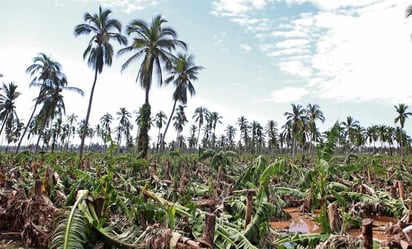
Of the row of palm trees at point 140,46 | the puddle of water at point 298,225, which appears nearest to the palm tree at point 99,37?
the row of palm trees at point 140,46

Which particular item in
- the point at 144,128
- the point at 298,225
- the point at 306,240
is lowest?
the point at 298,225

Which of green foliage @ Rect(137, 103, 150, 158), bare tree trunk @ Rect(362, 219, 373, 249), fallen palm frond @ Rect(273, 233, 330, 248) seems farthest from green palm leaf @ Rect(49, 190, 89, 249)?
green foliage @ Rect(137, 103, 150, 158)

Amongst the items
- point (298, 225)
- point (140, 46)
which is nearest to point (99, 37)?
point (140, 46)

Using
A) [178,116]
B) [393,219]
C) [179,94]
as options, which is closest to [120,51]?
[179,94]

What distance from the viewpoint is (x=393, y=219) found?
9234mm

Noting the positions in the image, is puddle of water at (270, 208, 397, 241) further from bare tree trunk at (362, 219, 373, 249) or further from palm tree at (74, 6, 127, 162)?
palm tree at (74, 6, 127, 162)

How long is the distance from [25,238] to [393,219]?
9631mm

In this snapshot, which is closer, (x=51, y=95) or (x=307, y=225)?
(x=307, y=225)

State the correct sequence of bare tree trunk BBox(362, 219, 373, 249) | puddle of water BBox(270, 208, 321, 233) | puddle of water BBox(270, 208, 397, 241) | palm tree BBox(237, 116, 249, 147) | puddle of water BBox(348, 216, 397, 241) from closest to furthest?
bare tree trunk BBox(362, 219, 373, 249) → puddle of water BBox(348, 216, 397, 241) → puddle of water BBox(270, 208, 397, 241) → puddle of water BBox(270, 208, 321, 233) → palm tree BBox(237, 116, 249, 147)

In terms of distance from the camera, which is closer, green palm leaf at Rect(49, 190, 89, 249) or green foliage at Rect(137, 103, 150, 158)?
green palm leaf at Rect(49, 190, 89, 249)

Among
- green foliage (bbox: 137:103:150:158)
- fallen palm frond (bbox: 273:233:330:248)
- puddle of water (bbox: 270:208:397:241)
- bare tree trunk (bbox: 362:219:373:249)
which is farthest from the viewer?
green foliage (bbox: 137:103:150:158)

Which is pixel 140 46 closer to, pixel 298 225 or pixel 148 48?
pixel 148 48

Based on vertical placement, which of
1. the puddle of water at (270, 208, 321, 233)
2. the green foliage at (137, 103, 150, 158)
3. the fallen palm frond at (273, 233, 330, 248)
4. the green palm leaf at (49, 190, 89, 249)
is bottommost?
the puddle of water at (270, 208, 321, 233)

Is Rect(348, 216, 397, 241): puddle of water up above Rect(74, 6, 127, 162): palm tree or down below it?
below
